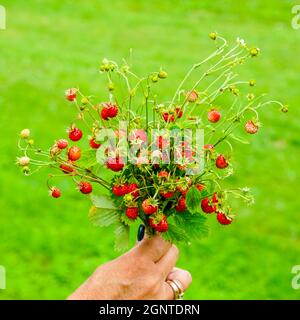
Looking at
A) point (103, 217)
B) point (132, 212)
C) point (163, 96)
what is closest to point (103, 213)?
point (103, 217)

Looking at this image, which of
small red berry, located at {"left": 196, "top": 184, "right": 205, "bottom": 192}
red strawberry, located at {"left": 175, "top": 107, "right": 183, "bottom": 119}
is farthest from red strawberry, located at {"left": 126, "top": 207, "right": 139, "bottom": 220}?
red strawberry, located at {"left": 175, "top": 107, "right": 183, "bottom": 119}

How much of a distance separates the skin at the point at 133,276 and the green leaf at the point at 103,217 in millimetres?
135

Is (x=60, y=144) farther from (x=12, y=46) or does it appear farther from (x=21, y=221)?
(x=12, y=46)

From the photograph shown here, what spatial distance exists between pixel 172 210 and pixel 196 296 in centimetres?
306

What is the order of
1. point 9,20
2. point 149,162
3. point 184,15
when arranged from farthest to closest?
point 184,15, point 9,20, point 149,162

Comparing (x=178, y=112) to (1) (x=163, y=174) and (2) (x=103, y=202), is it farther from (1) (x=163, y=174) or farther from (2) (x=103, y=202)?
(2) (x=103, y=202)

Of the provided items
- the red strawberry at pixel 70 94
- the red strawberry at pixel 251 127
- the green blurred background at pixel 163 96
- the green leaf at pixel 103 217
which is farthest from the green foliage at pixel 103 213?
the green blurred background at pixel 163 96

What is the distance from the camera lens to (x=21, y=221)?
19.7ft

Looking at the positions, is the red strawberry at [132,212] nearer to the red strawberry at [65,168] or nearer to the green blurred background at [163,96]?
the red strawberry at [65,168]

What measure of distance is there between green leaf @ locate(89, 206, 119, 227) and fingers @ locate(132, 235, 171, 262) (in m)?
0.13

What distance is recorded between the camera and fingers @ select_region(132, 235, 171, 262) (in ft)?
7.63

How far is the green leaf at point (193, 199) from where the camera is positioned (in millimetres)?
2176
